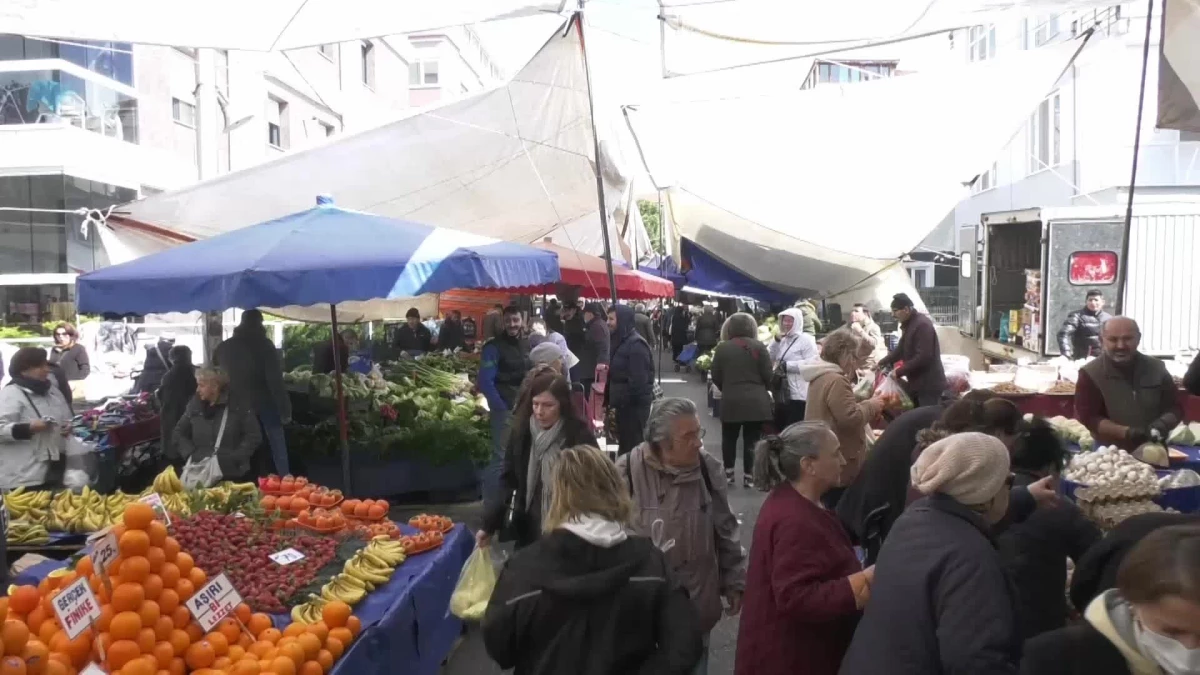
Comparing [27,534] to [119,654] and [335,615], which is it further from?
[119,654]

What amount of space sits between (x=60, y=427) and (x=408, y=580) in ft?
11.7

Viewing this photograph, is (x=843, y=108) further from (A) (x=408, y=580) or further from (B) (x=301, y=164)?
(A) (x=408, y=580)

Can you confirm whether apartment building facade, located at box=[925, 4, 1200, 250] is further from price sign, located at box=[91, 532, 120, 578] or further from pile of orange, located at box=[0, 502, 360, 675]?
price sign, located at box=[91, 532, 120, 578]

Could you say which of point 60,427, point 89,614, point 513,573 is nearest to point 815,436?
point 513,573

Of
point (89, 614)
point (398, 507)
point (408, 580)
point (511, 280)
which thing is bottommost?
point (398, 507)

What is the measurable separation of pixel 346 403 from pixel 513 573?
698 centimetres

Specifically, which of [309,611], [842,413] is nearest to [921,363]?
[842,413]

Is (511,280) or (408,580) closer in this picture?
(408,580)

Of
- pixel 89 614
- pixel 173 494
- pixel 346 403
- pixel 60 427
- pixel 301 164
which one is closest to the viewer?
pixel 89 614

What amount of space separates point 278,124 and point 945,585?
2935 centimetres

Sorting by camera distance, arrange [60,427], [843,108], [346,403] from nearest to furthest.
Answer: [60,427], [346,403], [843,108]

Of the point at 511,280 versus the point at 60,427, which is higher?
the point at 511,280

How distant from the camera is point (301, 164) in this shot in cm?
1088

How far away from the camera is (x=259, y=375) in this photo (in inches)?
329
